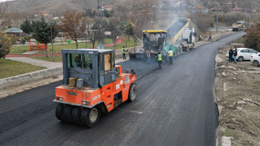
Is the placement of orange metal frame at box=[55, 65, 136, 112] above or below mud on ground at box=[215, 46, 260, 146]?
above

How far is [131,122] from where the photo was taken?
7426mm

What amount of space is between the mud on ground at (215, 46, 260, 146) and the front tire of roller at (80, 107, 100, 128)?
4113 millimetres

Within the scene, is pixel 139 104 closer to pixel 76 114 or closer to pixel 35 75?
pixel 76 114

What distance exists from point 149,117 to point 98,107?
2013 mm

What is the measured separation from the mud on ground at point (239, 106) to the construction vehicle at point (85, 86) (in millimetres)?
4075

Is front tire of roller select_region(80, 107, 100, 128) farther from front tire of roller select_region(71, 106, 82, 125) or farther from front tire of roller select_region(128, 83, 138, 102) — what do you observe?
front tire of roller select_region(128, 83, 138, 102)

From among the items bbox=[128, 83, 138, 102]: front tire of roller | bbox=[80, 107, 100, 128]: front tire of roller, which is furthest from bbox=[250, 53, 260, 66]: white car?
bbox=[80, 107, 100, 128]: front tire of roller

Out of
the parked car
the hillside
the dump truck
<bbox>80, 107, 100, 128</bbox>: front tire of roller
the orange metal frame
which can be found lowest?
<bbox>80, 107, 100, 128</bbox>: front tire of roller

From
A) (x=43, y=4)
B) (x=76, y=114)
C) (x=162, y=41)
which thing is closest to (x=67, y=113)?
(x=76, y=114)

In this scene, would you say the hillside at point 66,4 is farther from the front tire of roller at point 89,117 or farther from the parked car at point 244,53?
the front tire of roller at point 89,117

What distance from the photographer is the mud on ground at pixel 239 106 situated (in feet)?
20.4

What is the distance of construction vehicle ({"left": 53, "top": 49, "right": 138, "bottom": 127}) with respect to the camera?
265 inches

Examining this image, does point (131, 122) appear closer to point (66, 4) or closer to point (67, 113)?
point (67, 113)

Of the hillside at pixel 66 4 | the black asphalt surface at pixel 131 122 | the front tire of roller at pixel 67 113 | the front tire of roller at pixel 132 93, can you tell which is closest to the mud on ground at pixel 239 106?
the black asphalt surface at pixel 131 122
